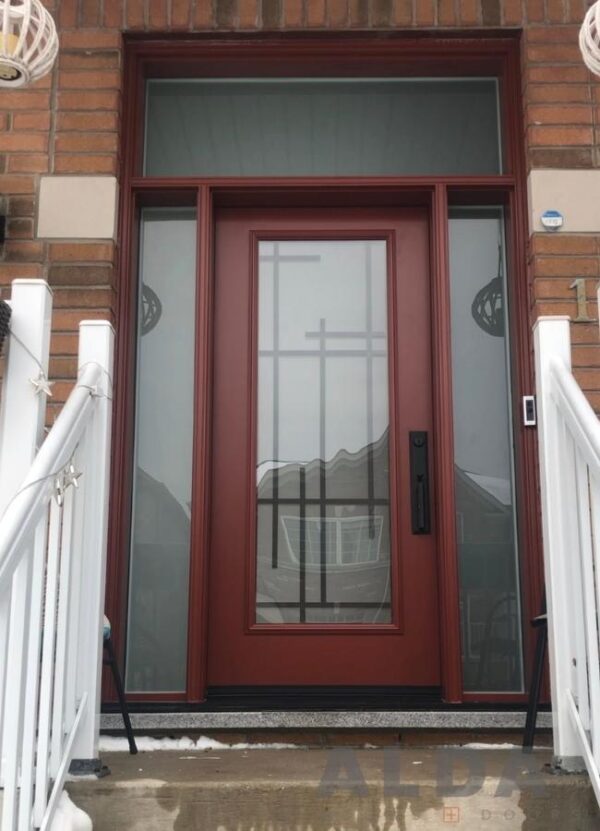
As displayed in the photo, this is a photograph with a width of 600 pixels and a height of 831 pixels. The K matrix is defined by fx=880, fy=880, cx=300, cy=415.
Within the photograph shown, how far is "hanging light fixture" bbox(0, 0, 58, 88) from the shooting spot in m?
2.62

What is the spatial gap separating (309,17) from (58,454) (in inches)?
93.3

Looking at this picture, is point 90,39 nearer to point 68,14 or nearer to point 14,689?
point 68,14

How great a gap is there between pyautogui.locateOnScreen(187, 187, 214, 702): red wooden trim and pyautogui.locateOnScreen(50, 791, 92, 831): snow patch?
47.1 inches

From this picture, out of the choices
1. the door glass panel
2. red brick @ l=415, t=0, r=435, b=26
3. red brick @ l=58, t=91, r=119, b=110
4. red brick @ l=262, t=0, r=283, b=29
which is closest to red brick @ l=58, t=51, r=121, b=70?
red brick @ l=58, t=91, r=119, b=110

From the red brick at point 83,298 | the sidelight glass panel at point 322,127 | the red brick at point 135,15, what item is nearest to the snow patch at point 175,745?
the red brick at point 83,298

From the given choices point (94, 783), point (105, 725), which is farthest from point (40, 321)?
point (105, 725)

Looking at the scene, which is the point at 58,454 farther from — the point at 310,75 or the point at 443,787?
the point at 310,75

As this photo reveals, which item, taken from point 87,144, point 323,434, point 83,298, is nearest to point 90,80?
point 87,144

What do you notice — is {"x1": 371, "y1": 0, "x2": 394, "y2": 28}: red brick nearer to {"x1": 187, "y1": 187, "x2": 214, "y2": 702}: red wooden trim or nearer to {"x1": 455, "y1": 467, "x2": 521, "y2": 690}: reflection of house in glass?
{"x1": 187, "y1": 187, "x2": 214, "y2": 702}: red wooden trim

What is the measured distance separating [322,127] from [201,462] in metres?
1.48

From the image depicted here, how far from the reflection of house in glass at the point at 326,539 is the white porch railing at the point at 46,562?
47.5 inches

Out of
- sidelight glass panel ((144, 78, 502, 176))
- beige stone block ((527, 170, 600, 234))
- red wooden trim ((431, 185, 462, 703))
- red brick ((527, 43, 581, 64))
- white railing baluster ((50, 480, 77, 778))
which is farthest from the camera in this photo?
sidelight glass panel ((144, 78, 502, 176))

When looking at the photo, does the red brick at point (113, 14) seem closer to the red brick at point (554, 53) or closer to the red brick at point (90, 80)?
the red brick at point (90, 80)

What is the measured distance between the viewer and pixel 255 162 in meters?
3.58
